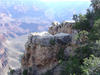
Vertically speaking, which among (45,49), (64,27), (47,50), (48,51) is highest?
(64,27)

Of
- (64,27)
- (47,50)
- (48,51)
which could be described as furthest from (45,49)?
(64,27)

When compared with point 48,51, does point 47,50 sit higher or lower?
higher

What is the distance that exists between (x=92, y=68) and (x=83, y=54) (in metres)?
4.92

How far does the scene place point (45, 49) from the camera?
803 inches

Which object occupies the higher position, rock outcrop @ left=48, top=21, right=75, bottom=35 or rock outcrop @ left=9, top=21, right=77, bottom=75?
rock outcrop @ left=48, top=21, right=75, bottom=35

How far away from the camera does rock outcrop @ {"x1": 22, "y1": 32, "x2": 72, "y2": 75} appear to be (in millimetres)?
20375

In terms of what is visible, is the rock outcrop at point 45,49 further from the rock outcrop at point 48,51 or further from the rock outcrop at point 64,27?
the rock outcrop at point 64,27

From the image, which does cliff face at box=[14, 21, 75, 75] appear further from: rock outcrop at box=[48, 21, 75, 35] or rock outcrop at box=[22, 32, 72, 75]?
rock outcrop at box=[48, 21, 75, 35]

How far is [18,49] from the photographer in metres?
130

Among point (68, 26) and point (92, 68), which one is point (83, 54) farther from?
point (68, 26)

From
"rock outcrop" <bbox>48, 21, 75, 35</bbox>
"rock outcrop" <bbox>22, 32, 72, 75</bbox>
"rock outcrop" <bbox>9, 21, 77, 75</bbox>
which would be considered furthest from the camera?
"rock outcrop" <bbox>48, 21, 75, 35</bbox>

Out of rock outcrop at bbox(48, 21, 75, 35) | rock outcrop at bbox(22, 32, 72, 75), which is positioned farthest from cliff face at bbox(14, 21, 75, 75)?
rock outcrop at bbox(48, 21, 75, 35)

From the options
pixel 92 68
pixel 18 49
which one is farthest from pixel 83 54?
pixel 18 49

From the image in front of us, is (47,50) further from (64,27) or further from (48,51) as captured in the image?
(64,27)
